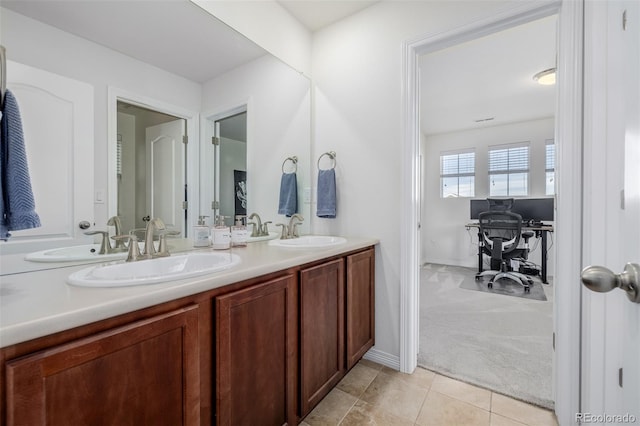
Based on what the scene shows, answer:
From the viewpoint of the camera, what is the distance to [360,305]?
5.87 feet

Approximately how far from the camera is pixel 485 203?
471 centimetres

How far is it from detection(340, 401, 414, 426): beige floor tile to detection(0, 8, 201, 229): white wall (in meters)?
1.48

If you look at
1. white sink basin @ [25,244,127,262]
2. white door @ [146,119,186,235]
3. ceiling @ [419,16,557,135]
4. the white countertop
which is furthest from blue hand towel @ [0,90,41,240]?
ceiling @ [419,16,557,135]

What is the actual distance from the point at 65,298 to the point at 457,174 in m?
5.65

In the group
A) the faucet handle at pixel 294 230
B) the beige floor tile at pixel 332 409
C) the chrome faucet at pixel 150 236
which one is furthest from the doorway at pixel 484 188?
the chrome faucet at pixel 150 236

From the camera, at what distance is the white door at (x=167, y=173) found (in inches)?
52.1

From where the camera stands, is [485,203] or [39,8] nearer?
[39,8]

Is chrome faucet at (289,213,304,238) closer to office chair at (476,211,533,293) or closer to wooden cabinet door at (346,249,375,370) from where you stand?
wooden cabinet door at (346,249,375,370)

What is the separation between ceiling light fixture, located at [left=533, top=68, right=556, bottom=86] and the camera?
9.26 feet

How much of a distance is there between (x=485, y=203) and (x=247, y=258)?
15.2 ft

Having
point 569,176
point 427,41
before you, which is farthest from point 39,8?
point 569,176

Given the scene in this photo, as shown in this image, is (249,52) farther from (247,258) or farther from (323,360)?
(323,360)

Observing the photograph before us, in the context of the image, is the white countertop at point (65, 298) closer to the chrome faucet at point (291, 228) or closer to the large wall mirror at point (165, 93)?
the large wall mirror at point (165, 93)

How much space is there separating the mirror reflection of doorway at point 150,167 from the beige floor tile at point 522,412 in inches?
75.9
